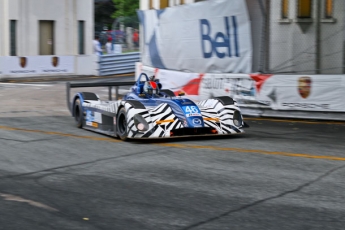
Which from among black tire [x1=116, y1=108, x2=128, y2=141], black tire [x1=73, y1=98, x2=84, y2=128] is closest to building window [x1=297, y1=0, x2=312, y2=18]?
black tire [x1=73, y1=98, x2=84, y2=128]

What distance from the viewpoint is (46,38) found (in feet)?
104

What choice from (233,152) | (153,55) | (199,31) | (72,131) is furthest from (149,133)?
(153,55)

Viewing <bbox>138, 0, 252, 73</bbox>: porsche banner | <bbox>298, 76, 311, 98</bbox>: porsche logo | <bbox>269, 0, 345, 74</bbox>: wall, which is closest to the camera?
<bbox>298, 76, 311, 98</bbox>: porsche logo

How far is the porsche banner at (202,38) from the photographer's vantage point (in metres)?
15.8

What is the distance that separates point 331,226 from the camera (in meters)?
5.57

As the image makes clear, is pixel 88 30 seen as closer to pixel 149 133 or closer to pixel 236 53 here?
pixel 236 53

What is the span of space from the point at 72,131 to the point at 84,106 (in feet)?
→ 1.90

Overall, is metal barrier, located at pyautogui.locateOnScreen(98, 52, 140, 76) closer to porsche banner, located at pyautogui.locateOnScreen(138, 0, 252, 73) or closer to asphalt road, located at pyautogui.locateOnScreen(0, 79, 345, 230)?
porsche banner, located at pyautogui.locateOnScreen(138, 0, 252, 73)

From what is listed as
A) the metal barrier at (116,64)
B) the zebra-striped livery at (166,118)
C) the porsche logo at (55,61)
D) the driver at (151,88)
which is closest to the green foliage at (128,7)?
the metal barrier at (116,64)

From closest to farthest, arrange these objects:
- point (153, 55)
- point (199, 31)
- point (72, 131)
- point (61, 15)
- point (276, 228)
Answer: point (276, 228) → point (72, 131) → point (199, 31) → point (153, 55) → point (61, 15)

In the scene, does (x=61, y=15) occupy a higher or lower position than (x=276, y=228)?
higher

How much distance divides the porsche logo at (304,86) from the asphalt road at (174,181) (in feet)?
6.01

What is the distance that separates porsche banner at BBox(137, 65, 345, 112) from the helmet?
12.8ft

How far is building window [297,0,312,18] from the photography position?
621 inches
